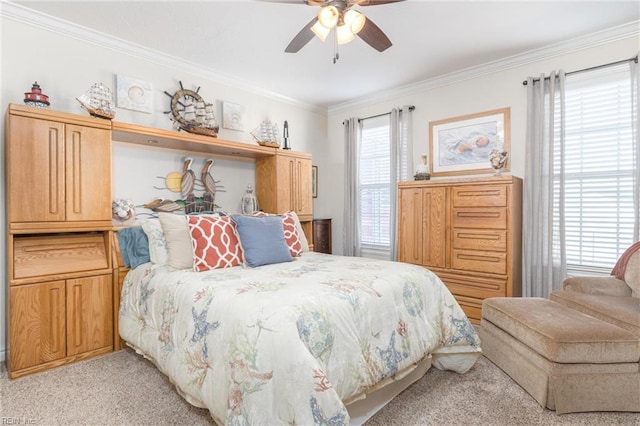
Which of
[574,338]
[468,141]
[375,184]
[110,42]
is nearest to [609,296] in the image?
[574,338]

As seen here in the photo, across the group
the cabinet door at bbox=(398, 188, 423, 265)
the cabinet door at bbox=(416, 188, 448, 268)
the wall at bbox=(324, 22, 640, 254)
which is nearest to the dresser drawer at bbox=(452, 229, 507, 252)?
the cabinet door at bbox=(416, 188, 448, 268)

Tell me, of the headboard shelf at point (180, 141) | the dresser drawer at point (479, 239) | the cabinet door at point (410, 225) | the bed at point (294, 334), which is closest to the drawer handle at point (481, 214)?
the dresser drawer at point (479, 239)

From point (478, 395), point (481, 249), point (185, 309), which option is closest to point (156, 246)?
point (185, 309)

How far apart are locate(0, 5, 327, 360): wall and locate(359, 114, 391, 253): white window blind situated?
148cm

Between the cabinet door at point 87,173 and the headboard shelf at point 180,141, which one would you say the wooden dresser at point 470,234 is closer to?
the headboard shelf at point 180,141

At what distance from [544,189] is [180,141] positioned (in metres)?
3.62

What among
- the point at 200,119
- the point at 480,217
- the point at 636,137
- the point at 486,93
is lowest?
the point at 480,217

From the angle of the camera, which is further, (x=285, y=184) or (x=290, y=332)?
(x=285, y=184)

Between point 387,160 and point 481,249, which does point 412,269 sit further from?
point 387,160

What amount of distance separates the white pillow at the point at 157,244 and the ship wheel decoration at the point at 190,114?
1.14m

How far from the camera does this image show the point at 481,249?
326 cm

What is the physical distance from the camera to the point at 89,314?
2.51m

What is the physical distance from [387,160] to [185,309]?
343 cm

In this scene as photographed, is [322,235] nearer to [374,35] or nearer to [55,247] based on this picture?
[374,35]
